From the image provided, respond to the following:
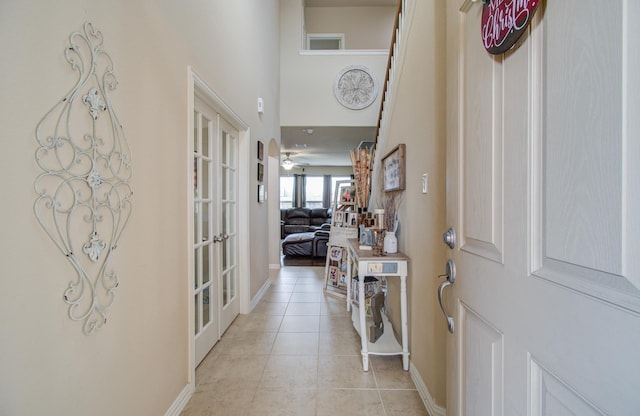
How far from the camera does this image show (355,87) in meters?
5.01

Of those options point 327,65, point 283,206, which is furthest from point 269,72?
point 283,206

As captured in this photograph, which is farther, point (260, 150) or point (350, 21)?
point (350, 21)

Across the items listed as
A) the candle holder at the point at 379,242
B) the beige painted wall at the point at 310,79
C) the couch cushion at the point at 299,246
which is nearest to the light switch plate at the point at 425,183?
the candle holder at the point at 379,242

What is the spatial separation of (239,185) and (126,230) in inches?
73.6

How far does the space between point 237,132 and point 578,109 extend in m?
2.94

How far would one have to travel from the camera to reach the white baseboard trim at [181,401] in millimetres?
1601

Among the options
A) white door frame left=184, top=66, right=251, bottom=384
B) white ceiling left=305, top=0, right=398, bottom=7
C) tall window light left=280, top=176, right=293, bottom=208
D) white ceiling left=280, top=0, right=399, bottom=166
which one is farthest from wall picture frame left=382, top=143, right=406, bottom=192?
tall window light left=280, top=176, right=293, bottom=208

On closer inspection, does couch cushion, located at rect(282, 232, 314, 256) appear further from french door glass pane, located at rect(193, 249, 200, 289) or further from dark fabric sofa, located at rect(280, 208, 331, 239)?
french door glass pane, located at rect(193, 249, 200, 289)

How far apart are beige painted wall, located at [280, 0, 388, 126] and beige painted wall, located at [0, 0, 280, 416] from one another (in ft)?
8.81

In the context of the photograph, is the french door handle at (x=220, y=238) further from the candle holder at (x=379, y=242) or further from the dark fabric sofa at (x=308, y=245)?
the dark fabric sofa at (x=308, y=245)

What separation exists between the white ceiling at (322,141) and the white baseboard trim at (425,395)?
4079 mm

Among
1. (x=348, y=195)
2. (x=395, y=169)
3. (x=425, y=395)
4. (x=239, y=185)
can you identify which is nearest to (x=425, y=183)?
(x=395, y=169)

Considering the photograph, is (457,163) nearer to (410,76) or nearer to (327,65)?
(410,76)

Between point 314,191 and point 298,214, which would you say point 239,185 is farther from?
point 314,191
